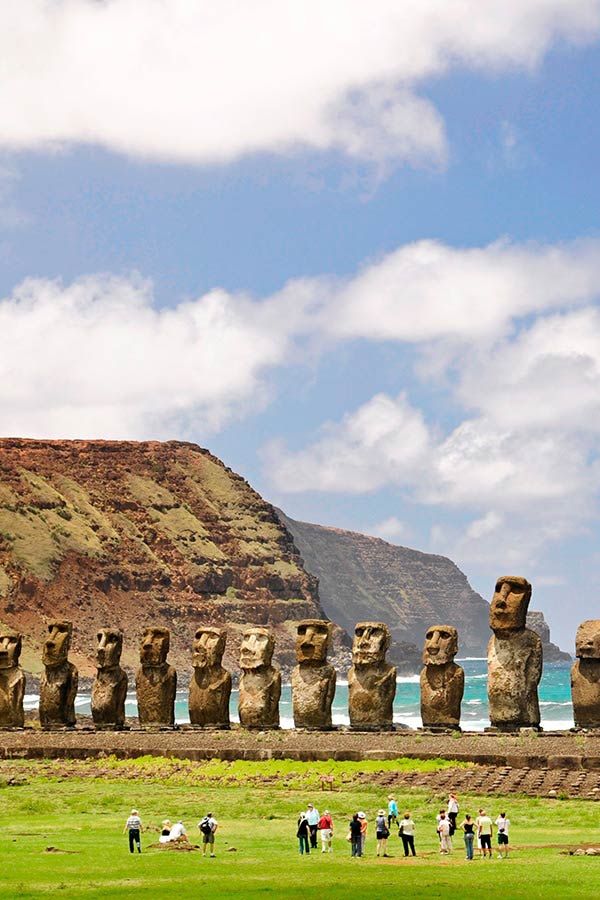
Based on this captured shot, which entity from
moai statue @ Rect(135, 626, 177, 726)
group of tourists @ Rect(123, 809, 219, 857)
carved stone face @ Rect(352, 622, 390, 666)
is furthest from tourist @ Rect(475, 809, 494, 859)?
moai statue @ Rect(135, 626, 177, 726)

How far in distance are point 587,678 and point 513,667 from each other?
1748mm

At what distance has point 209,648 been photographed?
40.8 meters

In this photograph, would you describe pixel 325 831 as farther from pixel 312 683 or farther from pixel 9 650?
pixel 9 650

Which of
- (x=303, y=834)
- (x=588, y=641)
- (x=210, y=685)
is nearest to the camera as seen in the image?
(x=303, y=834)

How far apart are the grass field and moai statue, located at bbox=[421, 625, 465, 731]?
503cm

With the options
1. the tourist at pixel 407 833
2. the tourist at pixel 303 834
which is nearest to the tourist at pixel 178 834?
the tourist at pixel 303 834

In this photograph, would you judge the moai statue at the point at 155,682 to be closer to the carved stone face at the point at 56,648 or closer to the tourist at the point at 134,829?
the carved stone face at the point at 56,648

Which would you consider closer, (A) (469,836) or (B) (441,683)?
(A) (469,836)

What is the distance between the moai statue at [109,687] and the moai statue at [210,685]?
248 cm

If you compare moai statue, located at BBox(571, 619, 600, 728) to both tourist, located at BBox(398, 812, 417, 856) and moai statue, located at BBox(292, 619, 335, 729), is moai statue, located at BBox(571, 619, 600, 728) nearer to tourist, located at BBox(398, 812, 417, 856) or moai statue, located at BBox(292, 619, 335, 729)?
moai statue, located at BBox(292, 619, 335, 729)

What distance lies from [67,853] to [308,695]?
593 inches

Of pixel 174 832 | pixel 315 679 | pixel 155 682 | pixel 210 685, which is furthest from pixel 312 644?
pixel 174 832

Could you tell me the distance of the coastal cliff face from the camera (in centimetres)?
14500

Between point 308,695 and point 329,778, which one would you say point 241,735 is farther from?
point 329,778
